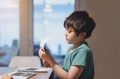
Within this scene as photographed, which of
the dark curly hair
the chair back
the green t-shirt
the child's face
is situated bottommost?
the chair back

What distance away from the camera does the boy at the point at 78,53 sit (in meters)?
1.41

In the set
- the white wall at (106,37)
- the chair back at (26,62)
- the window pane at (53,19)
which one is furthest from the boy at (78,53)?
the window pane at (53,19)

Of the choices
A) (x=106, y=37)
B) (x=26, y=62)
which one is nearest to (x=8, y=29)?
(x=26, y=62)

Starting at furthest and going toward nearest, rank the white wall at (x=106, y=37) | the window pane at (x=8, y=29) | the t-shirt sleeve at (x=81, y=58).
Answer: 1. the window pane at (x=8, y=29)
2. the white wall at (x=106, y=37)
3. the t-shirt sleeve at (x=81, y=58)

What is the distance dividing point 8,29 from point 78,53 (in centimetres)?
249

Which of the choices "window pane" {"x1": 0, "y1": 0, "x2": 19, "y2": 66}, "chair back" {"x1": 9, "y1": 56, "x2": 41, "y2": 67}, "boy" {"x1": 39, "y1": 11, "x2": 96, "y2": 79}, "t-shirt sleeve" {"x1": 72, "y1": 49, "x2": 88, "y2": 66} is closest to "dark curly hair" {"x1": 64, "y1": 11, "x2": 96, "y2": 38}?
"boy" {"x1": 39, "y1": 11, "x2": 96, "y2": 79}

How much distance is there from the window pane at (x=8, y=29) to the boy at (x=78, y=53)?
7.67ft

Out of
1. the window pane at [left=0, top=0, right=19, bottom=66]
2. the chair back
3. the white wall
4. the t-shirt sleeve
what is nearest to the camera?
the t-shirt sleeve

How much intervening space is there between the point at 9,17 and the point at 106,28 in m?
1.54

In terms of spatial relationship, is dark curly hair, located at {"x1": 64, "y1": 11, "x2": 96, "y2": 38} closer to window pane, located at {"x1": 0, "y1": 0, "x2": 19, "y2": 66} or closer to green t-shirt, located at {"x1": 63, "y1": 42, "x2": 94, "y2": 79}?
green t-shirt, located at {"x1": 63, "y1": 42, "x2": 94, "y2": 79}

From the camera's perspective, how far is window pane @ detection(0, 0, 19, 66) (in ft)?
12.2

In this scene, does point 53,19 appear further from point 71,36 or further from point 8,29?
point 71,36

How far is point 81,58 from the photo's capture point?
1419 millimetres

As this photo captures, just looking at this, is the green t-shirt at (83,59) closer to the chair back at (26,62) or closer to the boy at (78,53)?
the boy at (78,53)
